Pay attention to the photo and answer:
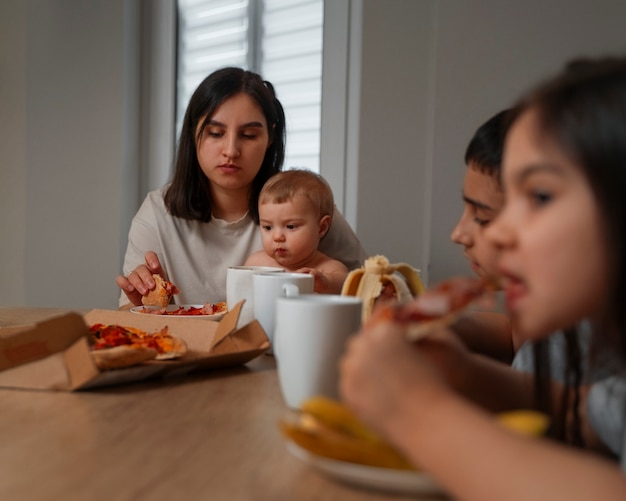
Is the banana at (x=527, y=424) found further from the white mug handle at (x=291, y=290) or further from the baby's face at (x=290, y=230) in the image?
the baby's face at (x=290, y=230)

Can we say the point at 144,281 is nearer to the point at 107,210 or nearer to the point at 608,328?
the point at 608,328

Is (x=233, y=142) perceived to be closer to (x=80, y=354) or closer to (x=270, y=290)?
(x=270, y=290)

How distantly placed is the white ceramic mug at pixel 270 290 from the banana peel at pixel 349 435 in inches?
18.0

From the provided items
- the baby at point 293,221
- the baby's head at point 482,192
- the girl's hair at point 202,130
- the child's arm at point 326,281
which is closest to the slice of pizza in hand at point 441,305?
the baby's head at point 482,192

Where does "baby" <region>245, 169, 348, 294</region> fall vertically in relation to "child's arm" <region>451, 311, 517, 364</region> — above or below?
above

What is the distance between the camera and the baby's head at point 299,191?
1.88 m

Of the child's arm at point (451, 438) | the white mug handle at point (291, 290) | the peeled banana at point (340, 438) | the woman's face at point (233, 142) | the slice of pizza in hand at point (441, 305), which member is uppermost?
the woman's face at point (233, 142)

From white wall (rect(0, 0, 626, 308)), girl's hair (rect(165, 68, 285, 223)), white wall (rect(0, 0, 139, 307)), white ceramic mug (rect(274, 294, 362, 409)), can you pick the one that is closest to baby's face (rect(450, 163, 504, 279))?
white ceramic mug (rect(274, 294, 362, 409))

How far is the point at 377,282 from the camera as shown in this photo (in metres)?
0.92

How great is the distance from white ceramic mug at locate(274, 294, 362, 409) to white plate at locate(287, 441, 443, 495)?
0.20 m

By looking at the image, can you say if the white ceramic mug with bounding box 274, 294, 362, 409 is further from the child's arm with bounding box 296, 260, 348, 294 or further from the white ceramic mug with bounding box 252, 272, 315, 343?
the child's arm with bounding box 296, 260, 348, 294

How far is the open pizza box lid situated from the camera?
28.9 inches

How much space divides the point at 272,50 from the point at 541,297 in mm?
2551

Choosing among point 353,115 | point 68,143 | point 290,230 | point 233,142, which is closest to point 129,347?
point 290,230
